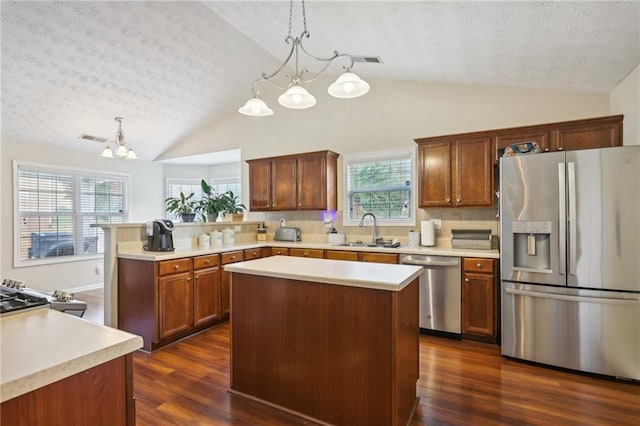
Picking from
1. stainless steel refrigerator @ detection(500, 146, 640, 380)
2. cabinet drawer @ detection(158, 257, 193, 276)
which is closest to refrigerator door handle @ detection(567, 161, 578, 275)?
stainless steel refrigerator @ detection(500, 146, 640, 380)

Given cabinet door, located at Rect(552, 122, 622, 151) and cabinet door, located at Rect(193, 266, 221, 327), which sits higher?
cabinet door, located at Rect(552, 122, 622, 151)

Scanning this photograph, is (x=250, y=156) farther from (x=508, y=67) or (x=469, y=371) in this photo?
(x=469, y=371)

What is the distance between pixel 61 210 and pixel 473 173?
637 centimetres

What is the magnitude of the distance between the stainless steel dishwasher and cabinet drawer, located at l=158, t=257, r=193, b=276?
236cm

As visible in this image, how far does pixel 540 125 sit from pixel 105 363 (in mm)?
3925

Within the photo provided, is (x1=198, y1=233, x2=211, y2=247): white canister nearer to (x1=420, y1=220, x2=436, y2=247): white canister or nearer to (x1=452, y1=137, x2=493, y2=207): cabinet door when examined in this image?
(x1=420, y1=220, x2=436, y2=247): white canister

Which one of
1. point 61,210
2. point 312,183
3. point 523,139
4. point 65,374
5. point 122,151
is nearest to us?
point 65,374

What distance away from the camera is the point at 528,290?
9.18ft

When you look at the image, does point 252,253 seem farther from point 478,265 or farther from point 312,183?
point 478,265

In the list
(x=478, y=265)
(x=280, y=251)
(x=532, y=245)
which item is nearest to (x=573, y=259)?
(x=532, y=245)

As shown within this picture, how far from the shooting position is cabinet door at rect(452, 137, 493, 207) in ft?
11.4

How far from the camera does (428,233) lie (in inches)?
153

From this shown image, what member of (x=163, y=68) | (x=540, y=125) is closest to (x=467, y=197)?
(x=540, y=125)

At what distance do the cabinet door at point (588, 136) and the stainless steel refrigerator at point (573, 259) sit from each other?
2.33 ft
